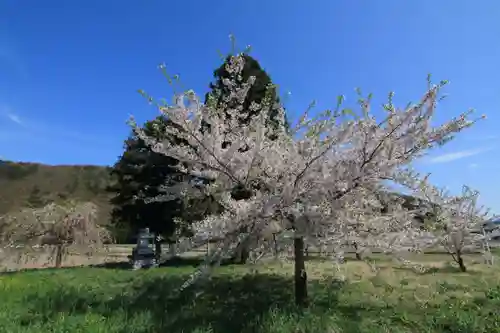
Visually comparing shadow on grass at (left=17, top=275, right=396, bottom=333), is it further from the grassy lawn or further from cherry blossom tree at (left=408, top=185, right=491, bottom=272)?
cherry blossom tree at (left=408, top=185, right=491, bottom=272)

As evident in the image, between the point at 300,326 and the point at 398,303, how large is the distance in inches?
119

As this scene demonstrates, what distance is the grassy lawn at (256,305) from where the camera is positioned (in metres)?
6.60

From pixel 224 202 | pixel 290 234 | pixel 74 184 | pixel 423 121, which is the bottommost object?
pixel 290 234

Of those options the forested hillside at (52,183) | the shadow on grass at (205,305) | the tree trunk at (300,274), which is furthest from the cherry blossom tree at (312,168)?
the forested hillside at (52,183)

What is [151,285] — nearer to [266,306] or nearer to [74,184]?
[266,306]

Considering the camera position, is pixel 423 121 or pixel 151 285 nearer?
pixel 423 121

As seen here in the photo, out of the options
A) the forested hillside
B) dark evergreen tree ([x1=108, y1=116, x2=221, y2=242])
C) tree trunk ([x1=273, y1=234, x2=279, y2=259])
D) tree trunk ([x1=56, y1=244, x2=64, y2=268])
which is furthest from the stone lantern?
the forested hillside

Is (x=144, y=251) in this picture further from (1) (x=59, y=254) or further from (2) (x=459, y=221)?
(2) (x=459, y=221)

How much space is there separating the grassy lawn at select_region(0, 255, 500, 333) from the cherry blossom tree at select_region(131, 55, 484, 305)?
119 cm

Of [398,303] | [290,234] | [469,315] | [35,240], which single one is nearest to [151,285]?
[290,234]

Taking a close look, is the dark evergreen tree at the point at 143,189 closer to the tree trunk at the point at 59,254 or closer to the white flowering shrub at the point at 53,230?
the white flowering shrub at the point at 53,230

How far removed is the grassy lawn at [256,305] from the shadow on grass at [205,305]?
0.06 ft

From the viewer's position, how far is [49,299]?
8617 mm

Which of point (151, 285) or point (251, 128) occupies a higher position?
point (251, 128)
